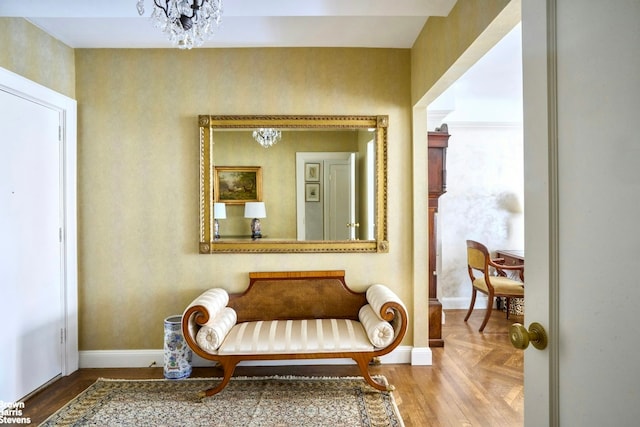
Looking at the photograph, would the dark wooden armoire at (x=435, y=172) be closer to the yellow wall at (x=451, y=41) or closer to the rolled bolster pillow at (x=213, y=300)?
the yellow wall at (x=451, y=41)

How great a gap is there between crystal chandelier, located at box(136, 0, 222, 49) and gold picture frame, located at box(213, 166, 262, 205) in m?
1.25

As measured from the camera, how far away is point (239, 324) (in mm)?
2699

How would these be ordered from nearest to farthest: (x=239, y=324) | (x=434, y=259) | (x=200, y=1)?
(x=200, y=1) → (x=239, y=324) → (x=434, y=259)

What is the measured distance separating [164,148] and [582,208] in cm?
285

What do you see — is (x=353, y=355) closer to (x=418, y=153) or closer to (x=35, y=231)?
(x=418, y=153)

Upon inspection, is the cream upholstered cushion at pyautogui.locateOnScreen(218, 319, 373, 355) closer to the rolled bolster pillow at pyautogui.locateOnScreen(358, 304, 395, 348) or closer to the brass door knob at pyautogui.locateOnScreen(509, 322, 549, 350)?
the rolled bolster pillow at pyautogui.locateOnScreen(358, 304, 395, 348)

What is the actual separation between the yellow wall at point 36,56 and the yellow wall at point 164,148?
0.34 feet

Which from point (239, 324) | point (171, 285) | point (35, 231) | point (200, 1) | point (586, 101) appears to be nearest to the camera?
point (586, 101)

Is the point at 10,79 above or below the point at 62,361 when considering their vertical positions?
above

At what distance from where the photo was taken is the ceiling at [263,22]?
204 centimetres

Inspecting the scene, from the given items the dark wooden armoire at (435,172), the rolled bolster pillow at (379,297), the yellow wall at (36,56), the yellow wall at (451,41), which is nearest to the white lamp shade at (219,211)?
the rolled bolster pillow at (379,297)

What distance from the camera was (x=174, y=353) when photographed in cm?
264

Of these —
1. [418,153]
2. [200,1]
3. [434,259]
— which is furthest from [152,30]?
[434,259]

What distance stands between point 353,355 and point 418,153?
1642 millimetres
